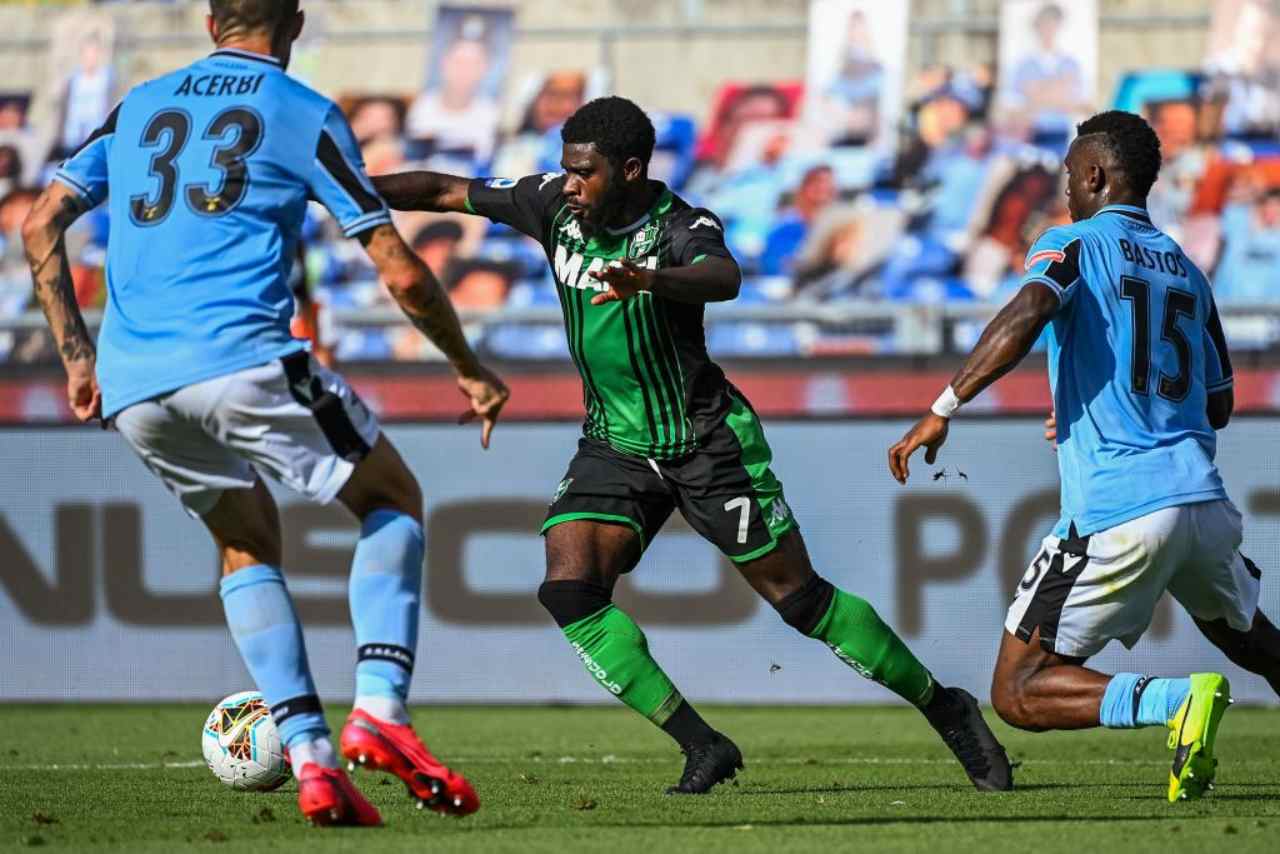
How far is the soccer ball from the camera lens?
6.53m

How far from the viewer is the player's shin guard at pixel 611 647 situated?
6.43 m

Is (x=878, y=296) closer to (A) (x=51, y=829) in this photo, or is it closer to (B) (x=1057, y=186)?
(B) (x=1057, y=186)

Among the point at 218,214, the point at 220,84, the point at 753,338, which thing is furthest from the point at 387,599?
the point at 753,338

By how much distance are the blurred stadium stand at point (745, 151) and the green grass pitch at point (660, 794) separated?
518 cm

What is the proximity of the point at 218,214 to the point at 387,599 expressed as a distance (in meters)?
1.04

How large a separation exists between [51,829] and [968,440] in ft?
21.0

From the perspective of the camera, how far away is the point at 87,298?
16.6 metres

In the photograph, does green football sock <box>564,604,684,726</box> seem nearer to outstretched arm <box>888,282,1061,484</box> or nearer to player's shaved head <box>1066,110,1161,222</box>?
outstretched arm <box>888,282,1061,484</box>

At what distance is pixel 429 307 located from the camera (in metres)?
4.88

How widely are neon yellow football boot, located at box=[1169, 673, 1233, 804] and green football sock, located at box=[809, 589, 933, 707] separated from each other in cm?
101

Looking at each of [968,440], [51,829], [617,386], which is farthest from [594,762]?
[968,440]

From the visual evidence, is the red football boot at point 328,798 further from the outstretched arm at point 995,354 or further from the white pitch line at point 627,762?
the white pitch line at point 627,762

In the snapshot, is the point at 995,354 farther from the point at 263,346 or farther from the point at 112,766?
the point at 112,766

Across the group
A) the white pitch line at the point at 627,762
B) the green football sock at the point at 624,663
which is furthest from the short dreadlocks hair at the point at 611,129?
the white pitch line at the point at 627,762
